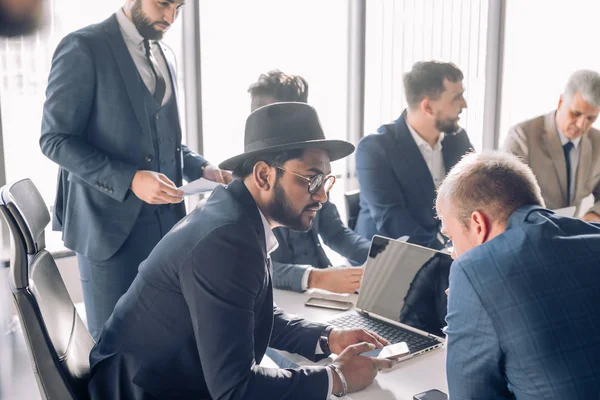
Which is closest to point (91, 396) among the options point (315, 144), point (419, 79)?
point (315, 144)

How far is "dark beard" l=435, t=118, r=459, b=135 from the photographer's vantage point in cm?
305

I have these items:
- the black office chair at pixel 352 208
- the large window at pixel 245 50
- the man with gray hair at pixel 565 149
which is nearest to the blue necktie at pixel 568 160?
the man with gray hair at pixel 565 149

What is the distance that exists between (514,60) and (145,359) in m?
5.34

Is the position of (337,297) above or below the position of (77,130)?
below

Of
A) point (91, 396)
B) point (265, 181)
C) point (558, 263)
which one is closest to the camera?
point (558, 263)

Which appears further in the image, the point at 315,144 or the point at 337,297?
the point at 337,297

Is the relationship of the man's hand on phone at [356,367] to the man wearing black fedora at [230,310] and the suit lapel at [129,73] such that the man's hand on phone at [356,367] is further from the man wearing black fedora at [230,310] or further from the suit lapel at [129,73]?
the suit lapel at [129,73]

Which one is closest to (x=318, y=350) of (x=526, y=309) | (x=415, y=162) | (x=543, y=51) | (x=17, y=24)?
(x=526, y=309)

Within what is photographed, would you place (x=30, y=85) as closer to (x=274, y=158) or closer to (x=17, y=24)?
(x=17, y=24)

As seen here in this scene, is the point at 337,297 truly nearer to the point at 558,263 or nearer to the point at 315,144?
the point at 315,144

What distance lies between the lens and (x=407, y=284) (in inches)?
70.0

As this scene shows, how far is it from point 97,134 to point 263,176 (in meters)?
0.87

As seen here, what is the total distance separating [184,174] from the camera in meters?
2.51

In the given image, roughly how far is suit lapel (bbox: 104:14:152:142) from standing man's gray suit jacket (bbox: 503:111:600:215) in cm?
192
